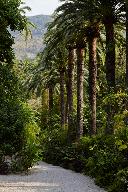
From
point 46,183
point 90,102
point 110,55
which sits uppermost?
point 110,55

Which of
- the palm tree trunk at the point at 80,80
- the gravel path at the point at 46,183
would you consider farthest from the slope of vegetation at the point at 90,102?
the gravel path at the point at 46,183

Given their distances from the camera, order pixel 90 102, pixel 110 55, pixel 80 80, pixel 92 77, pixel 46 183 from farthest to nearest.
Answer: pixel 80 80 → pixel 90 102 → pixel 92 77 → pixel 110 55 → pixel 46 183

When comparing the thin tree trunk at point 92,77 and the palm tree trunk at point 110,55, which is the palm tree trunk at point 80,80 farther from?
the palm tree trunk at point 110,55

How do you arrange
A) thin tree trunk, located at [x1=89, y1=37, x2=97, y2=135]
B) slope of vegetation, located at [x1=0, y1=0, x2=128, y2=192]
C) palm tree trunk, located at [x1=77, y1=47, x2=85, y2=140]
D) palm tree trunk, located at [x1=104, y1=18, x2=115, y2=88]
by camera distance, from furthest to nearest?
palm tree trunk, located at [x1=77, y1=47, x2=85, y2=140] < thin tree trunk, located at [x1=89, y1=37, x2=97, y2=135] < palm tree trunk, located at [x1=104, y1=18, x2=115, y2=88] < slope of vegetation, located at [x1=0, y1=0, x2=128, y2=192]

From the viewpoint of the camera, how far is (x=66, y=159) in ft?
82.1

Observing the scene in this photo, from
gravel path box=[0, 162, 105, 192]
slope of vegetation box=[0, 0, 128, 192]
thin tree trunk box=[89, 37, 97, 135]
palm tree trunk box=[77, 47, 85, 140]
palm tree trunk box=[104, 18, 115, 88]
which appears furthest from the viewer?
palm tree trunk box=[77, 47, 85, 140]

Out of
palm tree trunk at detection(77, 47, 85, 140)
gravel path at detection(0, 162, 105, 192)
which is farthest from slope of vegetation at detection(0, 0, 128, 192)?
gravel path at detection(0, 162, 105, 192)

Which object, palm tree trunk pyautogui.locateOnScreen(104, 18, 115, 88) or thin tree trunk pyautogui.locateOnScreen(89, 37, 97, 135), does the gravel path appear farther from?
thin tree trunk pyautogui.locateOnScreen(89, 37, 97, 135)

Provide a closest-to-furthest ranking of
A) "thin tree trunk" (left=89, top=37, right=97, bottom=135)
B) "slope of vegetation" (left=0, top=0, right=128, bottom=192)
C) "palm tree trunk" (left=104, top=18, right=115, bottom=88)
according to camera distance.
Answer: "slope of vegetation" (left=0, top=0, right=128, bottom=192)
"palm tree trunk" (left=104, top=18, right=115, bottom=88)
"thin tree trunk" (left=89, top=37, right=97, bottom=135)

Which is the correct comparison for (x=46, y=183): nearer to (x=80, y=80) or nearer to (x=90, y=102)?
(x=90, y=102)

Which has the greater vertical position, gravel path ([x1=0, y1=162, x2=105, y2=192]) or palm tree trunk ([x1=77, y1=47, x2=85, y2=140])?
palm tree trunk ([x1=77, y1=47, x2=85, y2=140])

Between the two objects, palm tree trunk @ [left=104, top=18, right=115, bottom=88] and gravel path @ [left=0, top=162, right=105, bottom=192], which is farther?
palm tree trunk @ [left=104, top=18, right=115, bottom=88]

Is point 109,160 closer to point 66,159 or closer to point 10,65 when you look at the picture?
point 10,65

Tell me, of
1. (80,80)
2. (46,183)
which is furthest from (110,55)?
(46,183)
